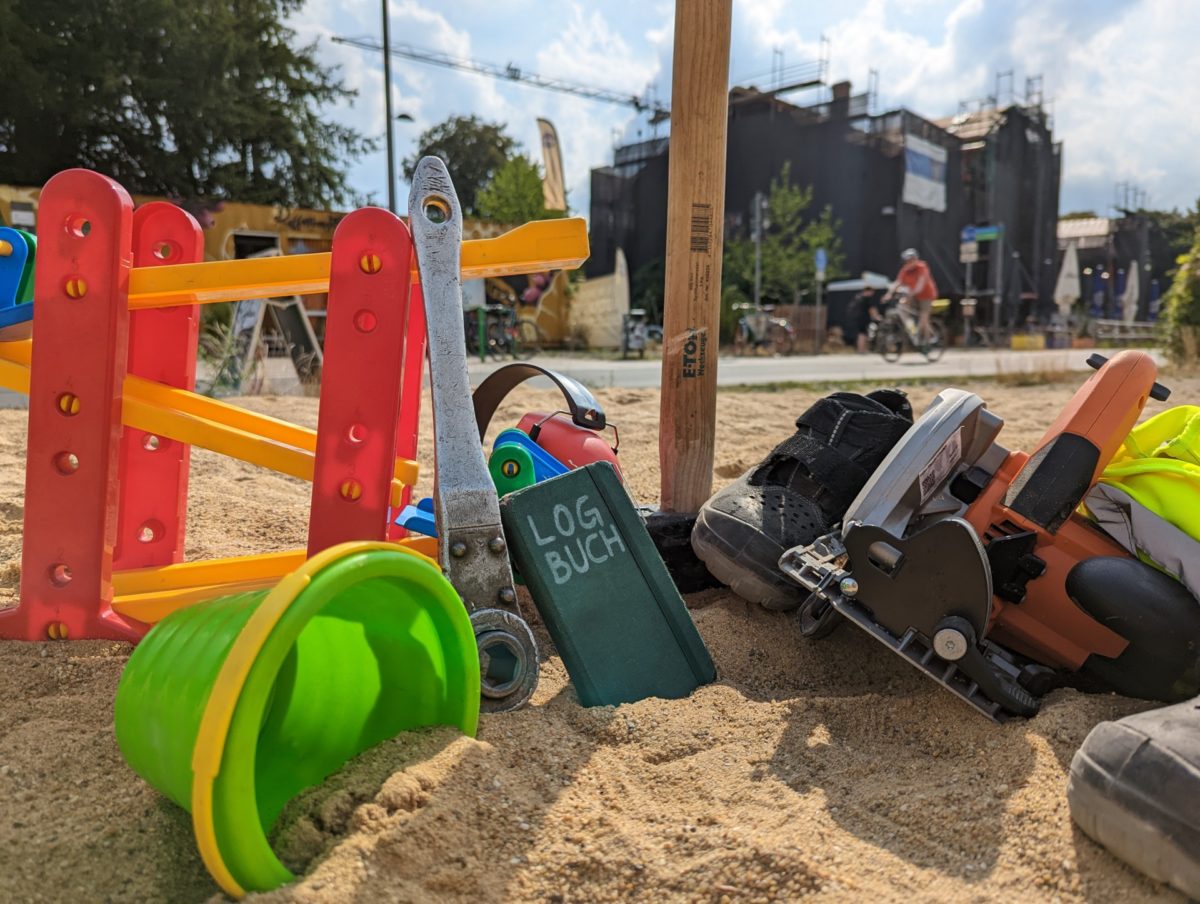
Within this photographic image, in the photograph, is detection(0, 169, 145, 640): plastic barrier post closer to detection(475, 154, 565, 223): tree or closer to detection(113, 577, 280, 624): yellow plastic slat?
detection(113, 577, 280, 624): yellow plastic slat

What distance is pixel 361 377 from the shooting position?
5.34 feet

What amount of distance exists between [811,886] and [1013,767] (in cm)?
44

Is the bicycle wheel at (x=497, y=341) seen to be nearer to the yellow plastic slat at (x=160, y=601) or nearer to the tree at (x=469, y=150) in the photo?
the yellow plastic slat at (x=160, y=601)

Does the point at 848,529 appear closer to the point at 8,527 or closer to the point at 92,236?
the point at 92,236

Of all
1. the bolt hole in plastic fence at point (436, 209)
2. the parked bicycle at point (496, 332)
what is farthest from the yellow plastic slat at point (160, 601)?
the parked bicycle at point (496, 332)

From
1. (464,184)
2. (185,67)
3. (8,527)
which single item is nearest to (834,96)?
(464,184)

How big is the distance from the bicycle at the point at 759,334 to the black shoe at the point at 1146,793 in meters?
16.5

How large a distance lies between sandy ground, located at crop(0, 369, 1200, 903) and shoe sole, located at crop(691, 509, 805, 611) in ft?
0.63

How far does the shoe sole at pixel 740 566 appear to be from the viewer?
188cm

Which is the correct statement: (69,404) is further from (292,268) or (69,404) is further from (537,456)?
(537,456)

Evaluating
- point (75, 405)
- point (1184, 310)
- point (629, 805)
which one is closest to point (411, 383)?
point (75, 405)

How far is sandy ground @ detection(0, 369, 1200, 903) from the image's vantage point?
3.54ft

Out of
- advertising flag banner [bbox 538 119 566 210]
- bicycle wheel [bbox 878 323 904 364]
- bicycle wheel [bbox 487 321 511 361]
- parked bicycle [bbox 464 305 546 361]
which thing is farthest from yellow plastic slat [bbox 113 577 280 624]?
advertising flag banner [bbox 538 119 566 210]

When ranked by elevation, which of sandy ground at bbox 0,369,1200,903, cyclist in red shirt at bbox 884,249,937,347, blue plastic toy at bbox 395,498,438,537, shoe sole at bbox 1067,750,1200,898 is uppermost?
cyclist in red shirt at bbox 884,249,937,347
